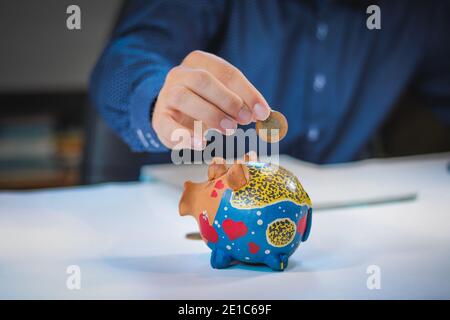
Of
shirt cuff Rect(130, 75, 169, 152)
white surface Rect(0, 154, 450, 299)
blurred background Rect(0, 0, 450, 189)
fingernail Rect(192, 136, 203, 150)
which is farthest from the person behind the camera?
blurred background Rect(0, 0, 450, 189)

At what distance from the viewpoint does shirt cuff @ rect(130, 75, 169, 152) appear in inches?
35.9

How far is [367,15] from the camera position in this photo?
147cm

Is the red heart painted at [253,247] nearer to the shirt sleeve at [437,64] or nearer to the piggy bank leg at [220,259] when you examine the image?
the piggy bank leg at [220,259]

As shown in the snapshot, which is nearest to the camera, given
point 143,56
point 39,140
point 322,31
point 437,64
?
point 143,56

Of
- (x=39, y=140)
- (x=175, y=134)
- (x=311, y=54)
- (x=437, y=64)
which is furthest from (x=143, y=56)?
(x=39, y=140)

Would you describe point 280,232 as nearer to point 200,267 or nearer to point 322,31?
point 200,267

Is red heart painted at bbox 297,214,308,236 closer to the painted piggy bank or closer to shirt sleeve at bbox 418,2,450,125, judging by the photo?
the painted piggy bank

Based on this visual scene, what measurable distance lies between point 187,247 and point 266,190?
6.4 inches

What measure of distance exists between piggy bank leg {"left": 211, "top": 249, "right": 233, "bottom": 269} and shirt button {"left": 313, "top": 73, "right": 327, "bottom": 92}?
0.77m

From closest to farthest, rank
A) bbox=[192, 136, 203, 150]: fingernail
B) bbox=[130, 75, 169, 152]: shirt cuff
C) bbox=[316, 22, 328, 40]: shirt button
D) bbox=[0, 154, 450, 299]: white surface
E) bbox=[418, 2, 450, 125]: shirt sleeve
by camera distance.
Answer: bbox=[0, 154, 450, 299]: white surface → bbox=[192, 136, 203, 150]: fingernail → bbox=[130, 75, 169, 152]: shirt cuff → bbox=[316, 22, 328, 40]: shirt button → bbox=[418, 2, 450, 125]: shirt sleeve

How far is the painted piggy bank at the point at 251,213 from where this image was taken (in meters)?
0.72

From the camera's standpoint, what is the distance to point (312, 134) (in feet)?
4.83

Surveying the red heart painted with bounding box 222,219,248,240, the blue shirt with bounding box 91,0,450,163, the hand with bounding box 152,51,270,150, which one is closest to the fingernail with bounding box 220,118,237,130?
the hand with bounding box 152,51,270,150
